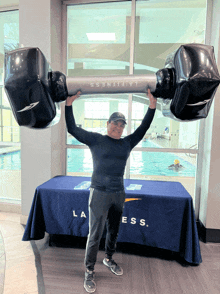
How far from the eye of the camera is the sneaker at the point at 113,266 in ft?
5.89

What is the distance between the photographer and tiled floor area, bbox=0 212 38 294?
163 cm

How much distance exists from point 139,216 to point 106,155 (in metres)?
0.83

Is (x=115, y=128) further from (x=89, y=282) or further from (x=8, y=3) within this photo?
(x=8, y=3)

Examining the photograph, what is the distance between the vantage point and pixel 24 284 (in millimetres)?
1661

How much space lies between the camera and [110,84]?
1.13 m

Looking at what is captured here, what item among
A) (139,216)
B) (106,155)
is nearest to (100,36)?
(106,155)

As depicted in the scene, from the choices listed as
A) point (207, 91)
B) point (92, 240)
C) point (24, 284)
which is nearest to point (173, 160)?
point (92, 240)

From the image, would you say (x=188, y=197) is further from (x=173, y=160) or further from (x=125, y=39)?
(x=125, y=39)

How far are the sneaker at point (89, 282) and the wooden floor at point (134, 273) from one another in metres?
0.04

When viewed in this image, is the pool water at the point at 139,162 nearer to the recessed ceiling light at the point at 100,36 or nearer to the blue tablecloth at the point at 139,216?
the blue tablecloth at the point at 139,216

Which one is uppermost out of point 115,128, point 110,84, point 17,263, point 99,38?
point 99,38

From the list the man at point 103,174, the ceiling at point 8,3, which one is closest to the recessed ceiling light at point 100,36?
the ceiling at point 8,3

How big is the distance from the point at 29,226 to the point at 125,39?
260cm

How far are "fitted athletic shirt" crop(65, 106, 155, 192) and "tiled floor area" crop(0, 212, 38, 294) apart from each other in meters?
0.79
